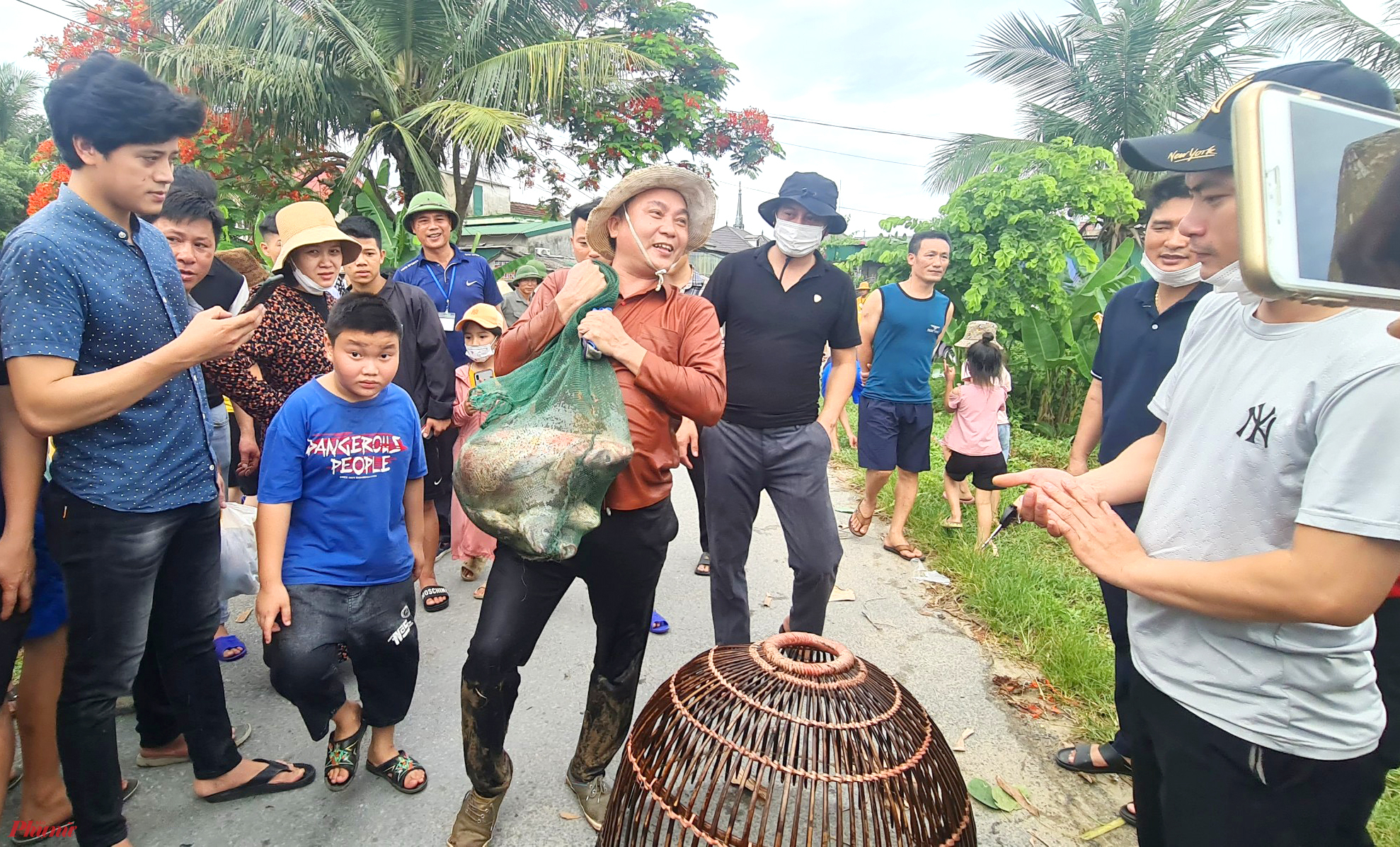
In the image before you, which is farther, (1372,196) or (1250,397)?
(1250,397)

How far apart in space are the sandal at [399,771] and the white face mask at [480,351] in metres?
2.15

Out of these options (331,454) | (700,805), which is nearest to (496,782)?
(700,805)

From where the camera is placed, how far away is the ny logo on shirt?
124 cm

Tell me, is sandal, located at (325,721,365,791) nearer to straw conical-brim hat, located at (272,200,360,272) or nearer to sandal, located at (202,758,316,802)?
sandal, located at (202,758,316,802)

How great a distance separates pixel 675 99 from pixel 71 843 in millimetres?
12726

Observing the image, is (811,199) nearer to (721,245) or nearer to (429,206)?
(429,206)

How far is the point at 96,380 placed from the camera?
5.58 ft

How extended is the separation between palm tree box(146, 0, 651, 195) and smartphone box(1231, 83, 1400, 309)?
8889mm

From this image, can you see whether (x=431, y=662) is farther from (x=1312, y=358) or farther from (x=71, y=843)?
(x=1312, y=358)

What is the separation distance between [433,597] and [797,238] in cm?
259

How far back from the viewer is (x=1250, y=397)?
129 cm

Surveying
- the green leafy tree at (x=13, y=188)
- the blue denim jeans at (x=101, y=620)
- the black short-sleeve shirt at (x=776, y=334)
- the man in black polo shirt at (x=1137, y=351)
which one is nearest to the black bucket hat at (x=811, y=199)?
the black short-sleeve shirt at (x=776, y=334)

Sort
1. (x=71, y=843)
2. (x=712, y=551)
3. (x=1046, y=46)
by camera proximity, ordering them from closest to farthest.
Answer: (x=71, y=843), (x=712, y=551), (x=1046, y=46)

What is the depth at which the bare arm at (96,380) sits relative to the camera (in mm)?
1660
